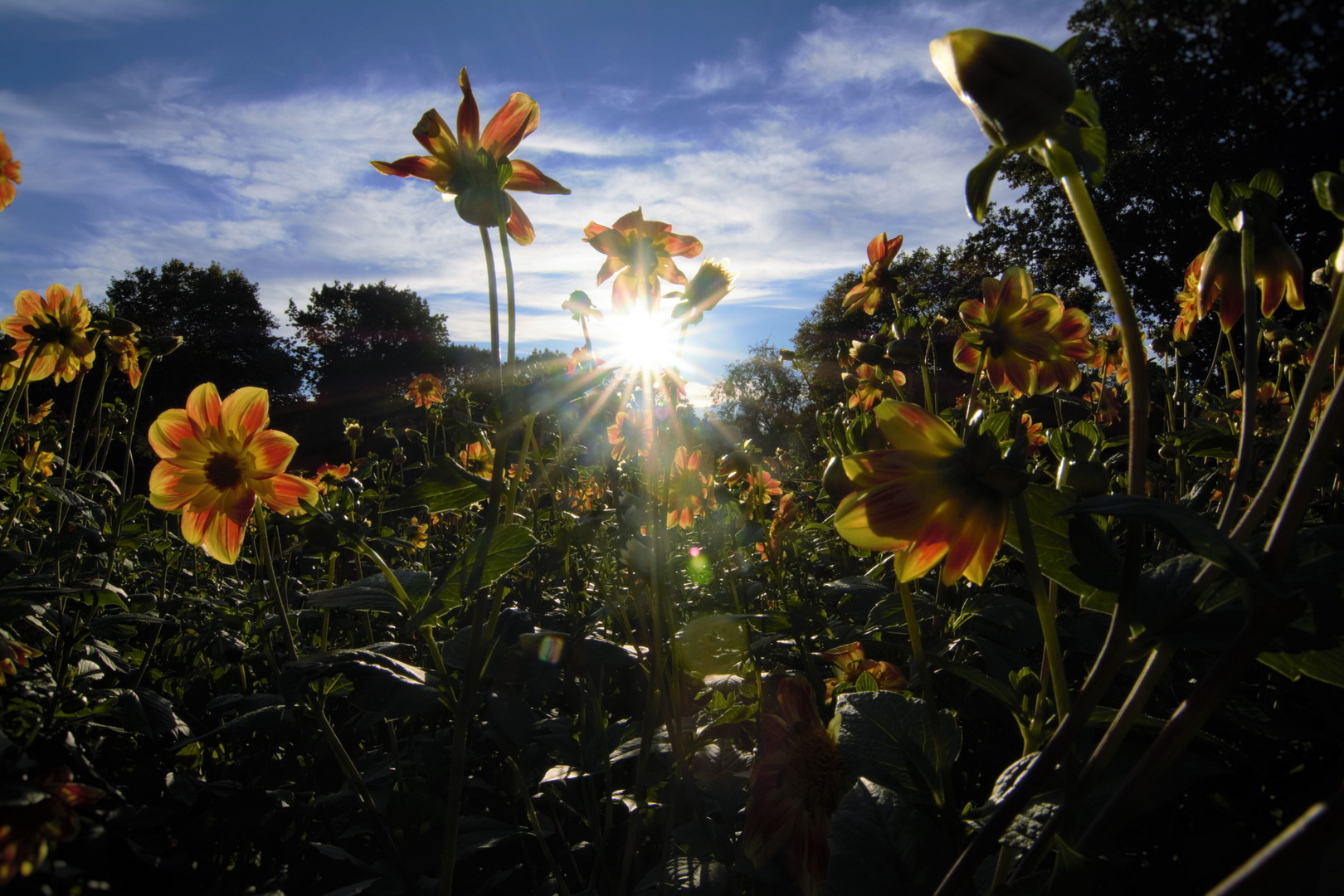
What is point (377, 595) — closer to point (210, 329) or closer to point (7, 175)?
point (7, 175)

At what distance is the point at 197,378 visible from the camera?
20.1 m

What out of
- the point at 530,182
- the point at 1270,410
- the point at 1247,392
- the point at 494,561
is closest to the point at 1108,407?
the point at 1270,410

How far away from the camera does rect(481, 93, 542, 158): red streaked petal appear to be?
92 centimetres

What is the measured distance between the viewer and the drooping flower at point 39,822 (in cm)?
68

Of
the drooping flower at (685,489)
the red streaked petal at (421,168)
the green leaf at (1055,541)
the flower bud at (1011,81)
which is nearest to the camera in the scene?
the flower bud at (1011,81)

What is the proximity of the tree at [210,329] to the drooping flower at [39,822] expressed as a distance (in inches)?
877

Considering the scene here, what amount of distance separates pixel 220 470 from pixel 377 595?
0.58 meters

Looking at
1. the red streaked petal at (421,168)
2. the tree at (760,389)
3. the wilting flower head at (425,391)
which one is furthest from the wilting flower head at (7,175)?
the tree at (760,389)

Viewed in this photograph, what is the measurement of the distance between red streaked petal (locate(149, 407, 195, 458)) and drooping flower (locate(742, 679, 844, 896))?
114cm

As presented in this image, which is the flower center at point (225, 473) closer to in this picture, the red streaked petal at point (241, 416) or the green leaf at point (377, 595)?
the red streaked petal at point (241, 416)

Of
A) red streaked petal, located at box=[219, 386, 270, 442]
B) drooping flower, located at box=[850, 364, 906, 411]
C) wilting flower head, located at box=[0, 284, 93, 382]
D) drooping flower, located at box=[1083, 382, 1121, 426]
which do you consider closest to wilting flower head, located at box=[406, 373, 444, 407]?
wilting flower head, located at box=[0, 284, 93, 382]

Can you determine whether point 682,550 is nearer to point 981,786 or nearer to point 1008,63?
point 981,786

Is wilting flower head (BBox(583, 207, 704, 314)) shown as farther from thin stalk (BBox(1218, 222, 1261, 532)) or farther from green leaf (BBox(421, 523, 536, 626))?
thin stalk (BBox(1218, 222, 1261, 532))

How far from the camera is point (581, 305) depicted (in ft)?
5.34
